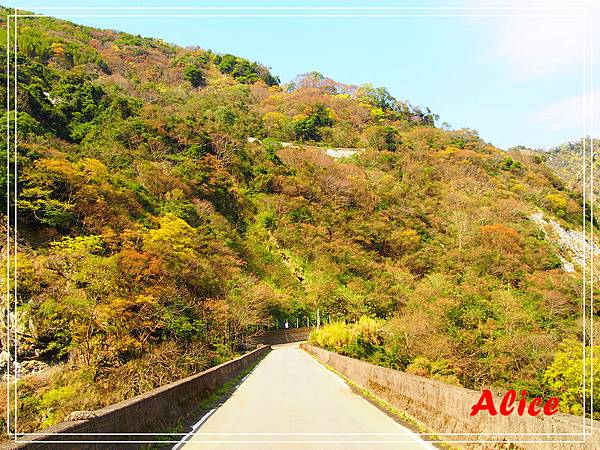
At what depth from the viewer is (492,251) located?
6938cm

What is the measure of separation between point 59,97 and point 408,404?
64.0 meters

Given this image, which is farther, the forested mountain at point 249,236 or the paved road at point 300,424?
the forested mountain at point 249,236

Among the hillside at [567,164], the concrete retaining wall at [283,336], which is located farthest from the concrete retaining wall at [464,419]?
the hillside at [567,164]

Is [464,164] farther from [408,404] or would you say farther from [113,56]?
[408,404]

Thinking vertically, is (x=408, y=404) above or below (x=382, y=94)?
below

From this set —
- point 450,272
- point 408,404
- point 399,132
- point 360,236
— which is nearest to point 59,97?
point 360,236

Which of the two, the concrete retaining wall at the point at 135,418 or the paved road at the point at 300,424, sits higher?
the concrete retaining wall at the point at 135,418

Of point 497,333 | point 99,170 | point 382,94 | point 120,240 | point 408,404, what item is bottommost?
point 497,333

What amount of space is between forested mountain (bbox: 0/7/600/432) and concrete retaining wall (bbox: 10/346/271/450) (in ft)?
11.7

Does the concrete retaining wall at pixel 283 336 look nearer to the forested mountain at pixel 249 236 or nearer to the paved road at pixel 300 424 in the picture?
the forested mountain at pixel 249 236

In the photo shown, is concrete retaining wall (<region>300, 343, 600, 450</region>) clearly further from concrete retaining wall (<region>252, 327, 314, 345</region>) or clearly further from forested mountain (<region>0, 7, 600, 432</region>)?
concrete retaining wall (<region>252, 327, 314, 345</region>)

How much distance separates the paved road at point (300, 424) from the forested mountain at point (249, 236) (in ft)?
15.0

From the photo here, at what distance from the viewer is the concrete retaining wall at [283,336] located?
53.1 m

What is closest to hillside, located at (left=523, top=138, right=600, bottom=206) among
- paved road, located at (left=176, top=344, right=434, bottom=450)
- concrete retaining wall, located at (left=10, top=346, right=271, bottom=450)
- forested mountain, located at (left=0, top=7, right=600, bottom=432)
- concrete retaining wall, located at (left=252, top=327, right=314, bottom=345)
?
forested mountain, located at (left=0, top=7, right=600, bottom=432)
